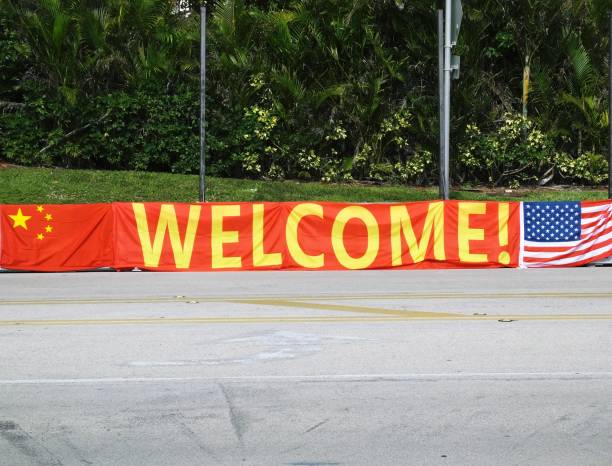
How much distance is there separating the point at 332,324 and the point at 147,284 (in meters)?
5.95

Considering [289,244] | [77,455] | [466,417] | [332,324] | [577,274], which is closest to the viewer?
[77,455]

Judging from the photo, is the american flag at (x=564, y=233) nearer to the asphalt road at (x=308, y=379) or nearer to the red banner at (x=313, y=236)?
the red banner at (x=313, y=236)

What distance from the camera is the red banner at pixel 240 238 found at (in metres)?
18.6

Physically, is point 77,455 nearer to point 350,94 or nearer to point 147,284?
point 147,284

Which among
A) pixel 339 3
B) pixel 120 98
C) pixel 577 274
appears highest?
pixel 339 3

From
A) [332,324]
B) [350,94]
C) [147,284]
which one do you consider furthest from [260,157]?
[332,324]

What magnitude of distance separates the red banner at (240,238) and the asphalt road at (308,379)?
5002 mm

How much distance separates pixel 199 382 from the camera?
763cm

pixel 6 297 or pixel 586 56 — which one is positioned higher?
pixel 586 56

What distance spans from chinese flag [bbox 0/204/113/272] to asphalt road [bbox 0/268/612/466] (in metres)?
5.09

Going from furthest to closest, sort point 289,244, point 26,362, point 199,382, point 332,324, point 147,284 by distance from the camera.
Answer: point 289,244, point 147,284, point 332,324, point 26,362, point 199,382

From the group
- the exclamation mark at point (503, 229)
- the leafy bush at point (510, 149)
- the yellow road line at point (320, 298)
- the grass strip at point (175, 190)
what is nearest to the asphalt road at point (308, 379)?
the yellow road line at point (320, 298)

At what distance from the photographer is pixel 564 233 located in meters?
18.9

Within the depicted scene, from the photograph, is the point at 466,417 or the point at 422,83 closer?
the point at 466,417
